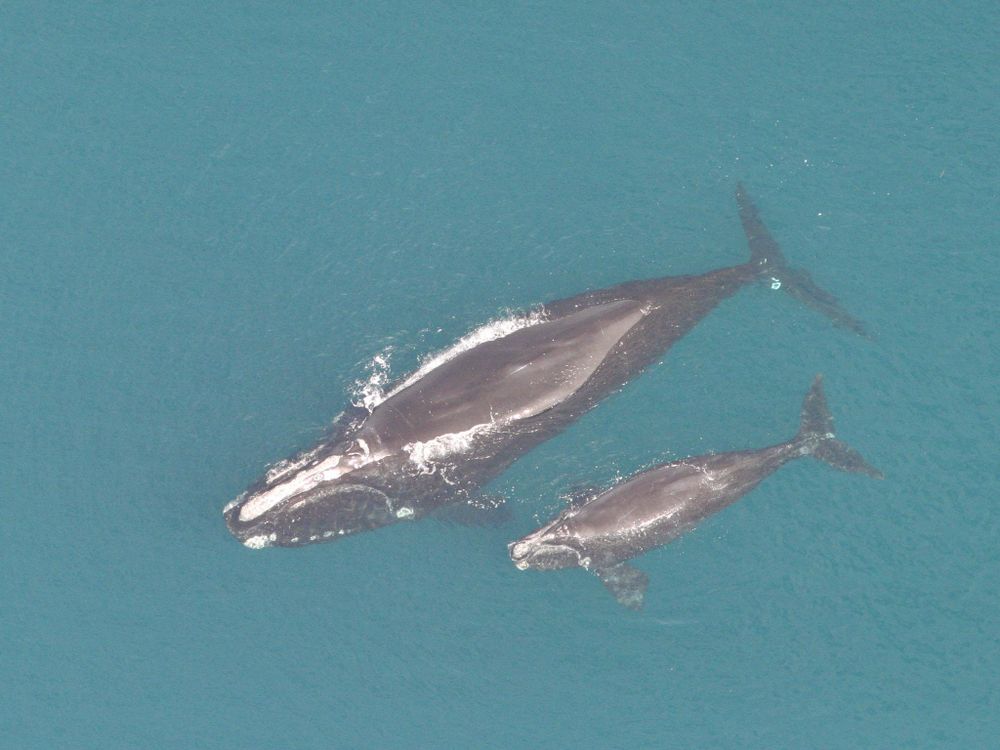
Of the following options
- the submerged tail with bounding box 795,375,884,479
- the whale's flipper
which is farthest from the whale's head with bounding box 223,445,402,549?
the submerged tail with bounding box 795,375,884,479

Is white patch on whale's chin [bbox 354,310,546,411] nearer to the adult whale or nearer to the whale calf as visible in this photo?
the adult whale

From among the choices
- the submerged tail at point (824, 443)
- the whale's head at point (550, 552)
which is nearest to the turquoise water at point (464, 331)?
the submerged tail at point (824, 443)

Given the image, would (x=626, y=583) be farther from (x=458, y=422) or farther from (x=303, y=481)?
(x=303, y=481)

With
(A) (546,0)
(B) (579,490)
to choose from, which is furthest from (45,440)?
(A) (546,0)

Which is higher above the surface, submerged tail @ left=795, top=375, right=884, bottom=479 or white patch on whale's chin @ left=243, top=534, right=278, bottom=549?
white patch on whale's chin @ left=243, top=534, right=278, bottom=549

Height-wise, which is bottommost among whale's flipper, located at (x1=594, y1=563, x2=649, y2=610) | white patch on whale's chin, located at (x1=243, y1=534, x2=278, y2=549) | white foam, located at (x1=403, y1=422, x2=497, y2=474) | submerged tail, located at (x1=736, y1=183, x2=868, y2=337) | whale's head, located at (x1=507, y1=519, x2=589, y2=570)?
whale's flipper, located at (x1=594, y1=563, x2=649, y2=610)

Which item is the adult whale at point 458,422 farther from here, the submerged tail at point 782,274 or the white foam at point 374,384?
the white foam at point 374,384
